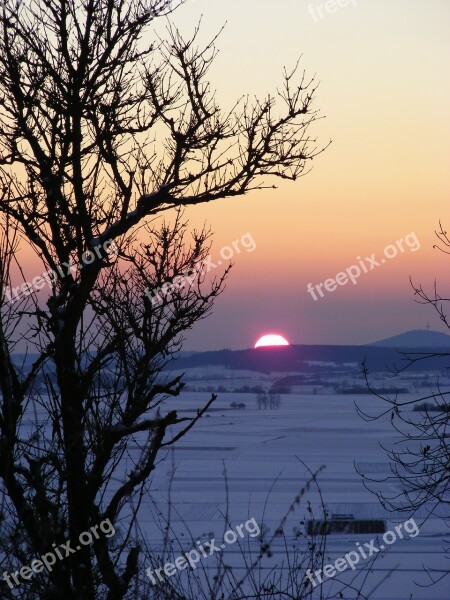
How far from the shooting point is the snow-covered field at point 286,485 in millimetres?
19953

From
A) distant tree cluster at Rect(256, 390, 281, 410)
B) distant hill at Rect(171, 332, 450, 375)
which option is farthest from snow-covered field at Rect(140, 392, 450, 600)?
distant hill at Rect(171, 332, 450, 375)

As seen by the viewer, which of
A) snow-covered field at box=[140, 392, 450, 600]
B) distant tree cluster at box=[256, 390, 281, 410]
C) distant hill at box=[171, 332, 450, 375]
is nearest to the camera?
snow-covered field at box=[140, 392, 450, 600]

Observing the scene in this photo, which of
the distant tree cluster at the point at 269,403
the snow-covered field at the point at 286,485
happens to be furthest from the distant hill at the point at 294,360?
the snow-covered field at the point at 286,485

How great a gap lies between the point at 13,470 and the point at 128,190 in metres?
2.68

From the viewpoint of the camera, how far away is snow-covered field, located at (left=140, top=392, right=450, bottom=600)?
1995 cm

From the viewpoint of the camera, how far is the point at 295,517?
28.3 metres

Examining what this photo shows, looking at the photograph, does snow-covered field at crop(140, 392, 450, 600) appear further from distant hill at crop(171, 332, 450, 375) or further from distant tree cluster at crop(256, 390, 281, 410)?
→ distant hill at crop(171, 332, 450, 375)

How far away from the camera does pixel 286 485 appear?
34875 mm

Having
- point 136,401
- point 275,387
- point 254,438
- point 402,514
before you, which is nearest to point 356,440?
point 254,438

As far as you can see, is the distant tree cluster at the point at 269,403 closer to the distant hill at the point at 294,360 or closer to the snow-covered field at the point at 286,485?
the snow-covered field at the point at 286,485

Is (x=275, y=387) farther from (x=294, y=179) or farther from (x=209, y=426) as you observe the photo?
(x=294, y=179)

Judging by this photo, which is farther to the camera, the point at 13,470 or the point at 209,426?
the point at 209,426

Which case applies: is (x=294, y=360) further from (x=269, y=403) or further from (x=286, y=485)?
(x=286, y=485)

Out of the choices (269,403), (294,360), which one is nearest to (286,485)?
(269,403)
